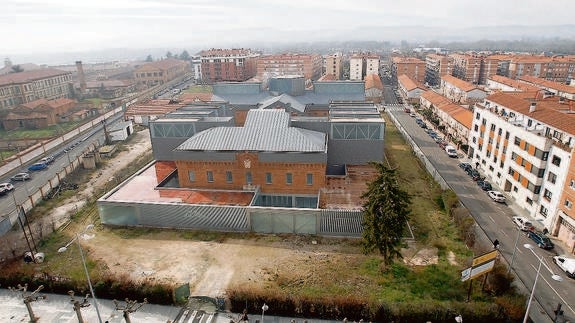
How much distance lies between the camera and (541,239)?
35375 millimetres

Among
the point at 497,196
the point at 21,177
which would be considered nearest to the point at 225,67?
the point at 21,177

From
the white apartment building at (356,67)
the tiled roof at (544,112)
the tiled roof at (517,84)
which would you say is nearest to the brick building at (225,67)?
the white apartment building at (356,67)

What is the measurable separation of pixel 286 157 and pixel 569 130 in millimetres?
31010

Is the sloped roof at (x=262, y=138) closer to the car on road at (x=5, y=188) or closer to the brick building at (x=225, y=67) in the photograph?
the car on road at (x=5, y=188)

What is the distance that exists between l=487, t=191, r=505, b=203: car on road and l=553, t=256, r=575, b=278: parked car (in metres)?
12.8

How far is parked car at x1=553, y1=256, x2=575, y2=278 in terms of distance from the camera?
30.7 meters

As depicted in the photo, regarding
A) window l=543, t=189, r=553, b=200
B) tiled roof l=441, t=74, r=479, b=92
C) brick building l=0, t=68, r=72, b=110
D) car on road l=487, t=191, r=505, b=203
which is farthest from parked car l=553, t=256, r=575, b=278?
brick building l=0, t=68, r=72, b=110

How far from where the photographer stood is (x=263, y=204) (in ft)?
143

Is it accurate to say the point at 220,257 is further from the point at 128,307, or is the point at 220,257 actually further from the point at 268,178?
the point at 268,178

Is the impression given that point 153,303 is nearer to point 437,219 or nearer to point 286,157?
point 286,157

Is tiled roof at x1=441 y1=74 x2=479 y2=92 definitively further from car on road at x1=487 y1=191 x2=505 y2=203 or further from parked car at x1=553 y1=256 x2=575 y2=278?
parked car at x1=553 y1=256 x2=575 y2=278

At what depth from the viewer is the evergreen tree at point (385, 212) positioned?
28453 millimetres

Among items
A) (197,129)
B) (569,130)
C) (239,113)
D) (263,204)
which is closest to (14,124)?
(239,113)

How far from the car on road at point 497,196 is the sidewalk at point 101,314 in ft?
102
